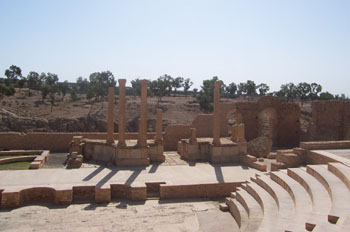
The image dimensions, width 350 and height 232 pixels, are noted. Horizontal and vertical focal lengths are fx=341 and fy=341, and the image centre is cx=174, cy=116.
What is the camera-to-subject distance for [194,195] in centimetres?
1420

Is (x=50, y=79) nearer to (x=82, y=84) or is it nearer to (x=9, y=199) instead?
(x=82, y=84)

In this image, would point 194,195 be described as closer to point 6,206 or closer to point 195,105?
point 6,206

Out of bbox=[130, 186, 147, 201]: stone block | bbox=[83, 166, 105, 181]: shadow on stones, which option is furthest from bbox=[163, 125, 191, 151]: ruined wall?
bbox=[130, 186, 147, 201]: stone block

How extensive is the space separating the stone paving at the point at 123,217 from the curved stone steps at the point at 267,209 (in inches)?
48.0

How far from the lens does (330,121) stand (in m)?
26.0

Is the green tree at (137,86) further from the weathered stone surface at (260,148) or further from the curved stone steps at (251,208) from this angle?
the curved stone steps at (251,208)

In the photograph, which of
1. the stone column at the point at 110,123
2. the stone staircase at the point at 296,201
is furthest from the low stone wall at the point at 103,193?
the stone column at the point at 110,123

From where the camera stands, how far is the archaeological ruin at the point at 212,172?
33.2 feet

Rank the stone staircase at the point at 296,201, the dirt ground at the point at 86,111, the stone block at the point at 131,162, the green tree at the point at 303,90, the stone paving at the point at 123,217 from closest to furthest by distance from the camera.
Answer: the stone staircase at the point at 296,201 < the stone paving at the point at 123,217 < the stone block at the point at 131,162 < the dirt ground at the point at 86,111 < the green tree at the point at 303,90

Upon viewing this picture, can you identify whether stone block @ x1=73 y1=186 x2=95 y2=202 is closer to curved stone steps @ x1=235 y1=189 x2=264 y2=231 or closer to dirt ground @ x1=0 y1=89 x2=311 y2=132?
curved stone steps @ x1=235 y1=189 x2=264 y2=231

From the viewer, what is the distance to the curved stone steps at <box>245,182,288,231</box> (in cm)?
845

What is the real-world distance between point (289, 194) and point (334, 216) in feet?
12.9

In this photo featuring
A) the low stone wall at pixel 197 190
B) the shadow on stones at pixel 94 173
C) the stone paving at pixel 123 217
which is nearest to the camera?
the stone paving at pixel 123 217

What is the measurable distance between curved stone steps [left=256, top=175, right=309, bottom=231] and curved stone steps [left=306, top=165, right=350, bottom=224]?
743 mm
